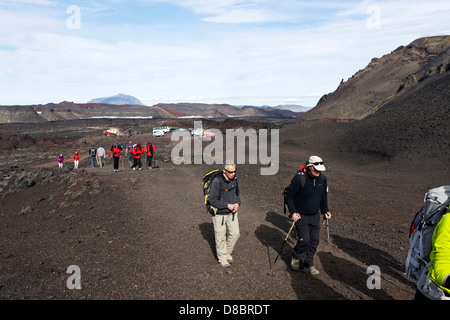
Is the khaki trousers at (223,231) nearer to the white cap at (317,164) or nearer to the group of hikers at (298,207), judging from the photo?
the group of hikers at (298,207)

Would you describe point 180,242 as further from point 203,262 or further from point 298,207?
point 298,207

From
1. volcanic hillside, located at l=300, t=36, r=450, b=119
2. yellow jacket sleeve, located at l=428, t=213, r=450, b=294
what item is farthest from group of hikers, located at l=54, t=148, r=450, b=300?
volcanic hillside, located at l=300, t=36, r=450, b=119

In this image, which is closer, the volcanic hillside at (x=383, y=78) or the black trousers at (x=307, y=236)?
the black trousers at (x=307, y=236)

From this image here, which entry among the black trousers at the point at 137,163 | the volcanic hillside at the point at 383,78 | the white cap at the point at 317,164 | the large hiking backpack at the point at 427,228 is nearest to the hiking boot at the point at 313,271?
the white cap at the point at 317,164

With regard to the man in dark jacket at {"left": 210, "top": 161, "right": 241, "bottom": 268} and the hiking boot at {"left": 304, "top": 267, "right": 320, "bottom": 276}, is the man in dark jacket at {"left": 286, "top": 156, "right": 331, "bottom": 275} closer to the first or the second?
the hiking boot at {"left": 304, "top": 267, "right": 320, "bottom": 276}

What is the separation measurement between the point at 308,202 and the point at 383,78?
8891 cm

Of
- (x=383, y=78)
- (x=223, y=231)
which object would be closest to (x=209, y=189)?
(x=223, y=231)

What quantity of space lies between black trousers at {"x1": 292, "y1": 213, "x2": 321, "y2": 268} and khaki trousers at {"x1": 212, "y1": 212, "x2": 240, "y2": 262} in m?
1.22

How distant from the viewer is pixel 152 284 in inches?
229

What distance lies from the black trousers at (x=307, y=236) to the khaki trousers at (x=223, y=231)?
1.22 m

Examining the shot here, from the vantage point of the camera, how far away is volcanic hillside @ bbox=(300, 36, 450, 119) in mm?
71750

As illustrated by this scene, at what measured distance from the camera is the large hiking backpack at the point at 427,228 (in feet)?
10.5
